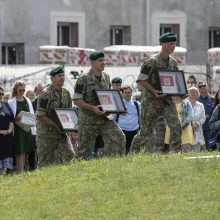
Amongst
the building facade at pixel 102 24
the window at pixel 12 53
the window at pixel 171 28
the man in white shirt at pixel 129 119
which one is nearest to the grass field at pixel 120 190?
the man in white shirt at pixel 129 119

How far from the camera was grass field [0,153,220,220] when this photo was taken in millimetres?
12750

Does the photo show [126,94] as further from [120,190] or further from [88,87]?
[120,190]

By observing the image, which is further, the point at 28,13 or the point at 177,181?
the point at 28,13

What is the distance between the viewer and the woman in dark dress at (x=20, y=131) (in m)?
21.7

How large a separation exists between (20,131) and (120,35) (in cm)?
2081

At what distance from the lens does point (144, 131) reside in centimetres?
1772

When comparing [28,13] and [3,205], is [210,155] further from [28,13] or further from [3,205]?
[28,13]

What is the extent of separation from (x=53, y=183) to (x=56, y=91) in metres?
3.79

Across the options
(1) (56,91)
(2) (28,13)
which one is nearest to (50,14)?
(2) (28,13)

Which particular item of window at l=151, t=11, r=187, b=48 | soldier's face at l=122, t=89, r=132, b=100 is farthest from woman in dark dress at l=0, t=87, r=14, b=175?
window at l=151, t=11, r=187, b=48

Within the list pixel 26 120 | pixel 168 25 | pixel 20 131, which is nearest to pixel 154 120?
pixel 26 120

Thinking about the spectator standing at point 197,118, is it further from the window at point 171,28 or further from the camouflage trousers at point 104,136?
the window at point 171,28

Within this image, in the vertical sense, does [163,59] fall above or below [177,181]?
above

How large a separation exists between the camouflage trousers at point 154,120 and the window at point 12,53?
22567mm
